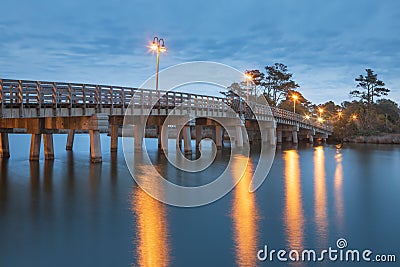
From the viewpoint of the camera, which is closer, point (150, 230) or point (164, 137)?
point (150, 230)

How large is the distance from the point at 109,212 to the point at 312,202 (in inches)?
266

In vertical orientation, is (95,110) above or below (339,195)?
above

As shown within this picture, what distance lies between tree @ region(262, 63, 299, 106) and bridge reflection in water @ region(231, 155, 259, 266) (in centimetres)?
4841

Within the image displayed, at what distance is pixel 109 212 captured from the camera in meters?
11.8

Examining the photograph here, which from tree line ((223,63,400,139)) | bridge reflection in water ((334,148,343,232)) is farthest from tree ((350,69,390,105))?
bridge reflection in water ((334,148,343,232))

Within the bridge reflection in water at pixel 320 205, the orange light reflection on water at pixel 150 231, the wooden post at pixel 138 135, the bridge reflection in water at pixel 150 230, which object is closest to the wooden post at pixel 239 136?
the wooden post at pixel 138 135

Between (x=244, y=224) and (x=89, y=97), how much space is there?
12.6 metres

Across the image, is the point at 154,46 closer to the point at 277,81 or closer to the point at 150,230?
the point at 150,230

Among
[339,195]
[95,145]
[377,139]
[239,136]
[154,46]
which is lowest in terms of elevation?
[339,195]

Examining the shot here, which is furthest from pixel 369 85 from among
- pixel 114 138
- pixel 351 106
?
pixel 114 138

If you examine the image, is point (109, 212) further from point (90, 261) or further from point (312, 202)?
point (312, 202)

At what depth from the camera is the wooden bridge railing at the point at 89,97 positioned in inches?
654

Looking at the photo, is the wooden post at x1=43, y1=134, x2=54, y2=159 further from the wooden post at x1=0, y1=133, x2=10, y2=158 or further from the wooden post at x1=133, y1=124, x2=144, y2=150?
the wooden post at x1=133, y1=124, x2=144, y2=150

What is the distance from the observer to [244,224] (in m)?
10.7
